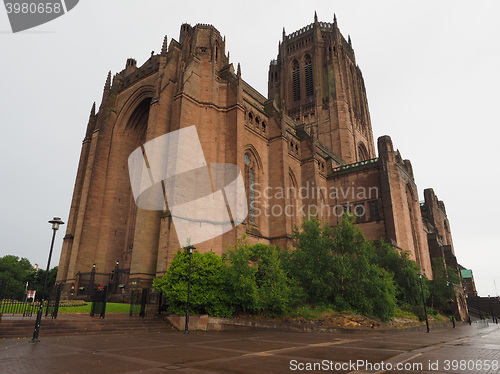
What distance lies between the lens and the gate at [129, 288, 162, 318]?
54.5ft

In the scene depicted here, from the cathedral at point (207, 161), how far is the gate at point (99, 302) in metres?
4.22

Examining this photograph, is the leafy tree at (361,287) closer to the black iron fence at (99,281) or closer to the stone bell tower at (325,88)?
the black iron fence at (99,281)

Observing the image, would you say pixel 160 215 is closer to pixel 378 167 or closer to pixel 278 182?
pixel 278 182

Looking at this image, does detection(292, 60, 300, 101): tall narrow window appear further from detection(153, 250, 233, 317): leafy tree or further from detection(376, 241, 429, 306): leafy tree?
detection(153, 250, 233, 317): leafy tree

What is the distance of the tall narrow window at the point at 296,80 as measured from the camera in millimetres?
59062

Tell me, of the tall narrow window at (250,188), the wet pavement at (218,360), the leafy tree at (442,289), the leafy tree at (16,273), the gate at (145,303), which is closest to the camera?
the wet pavement at (218,360)

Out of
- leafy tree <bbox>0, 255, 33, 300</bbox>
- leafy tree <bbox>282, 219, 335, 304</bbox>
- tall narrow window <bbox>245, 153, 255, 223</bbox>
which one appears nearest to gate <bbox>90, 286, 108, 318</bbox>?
leafy tree <bbox>282, 219, 335, 304</bbox>

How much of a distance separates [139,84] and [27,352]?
2729cm

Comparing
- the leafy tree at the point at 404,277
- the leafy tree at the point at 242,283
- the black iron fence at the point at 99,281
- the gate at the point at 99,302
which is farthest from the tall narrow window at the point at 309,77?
the gate at the point at 99,302

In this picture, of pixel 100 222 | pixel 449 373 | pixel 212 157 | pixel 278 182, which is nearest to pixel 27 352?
pixel 449 373

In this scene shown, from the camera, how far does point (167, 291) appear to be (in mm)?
15555

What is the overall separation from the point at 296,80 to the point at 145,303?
171 feet

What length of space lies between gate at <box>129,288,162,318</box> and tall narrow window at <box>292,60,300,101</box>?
1859 inches

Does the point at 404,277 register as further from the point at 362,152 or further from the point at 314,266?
the point at 362,152
